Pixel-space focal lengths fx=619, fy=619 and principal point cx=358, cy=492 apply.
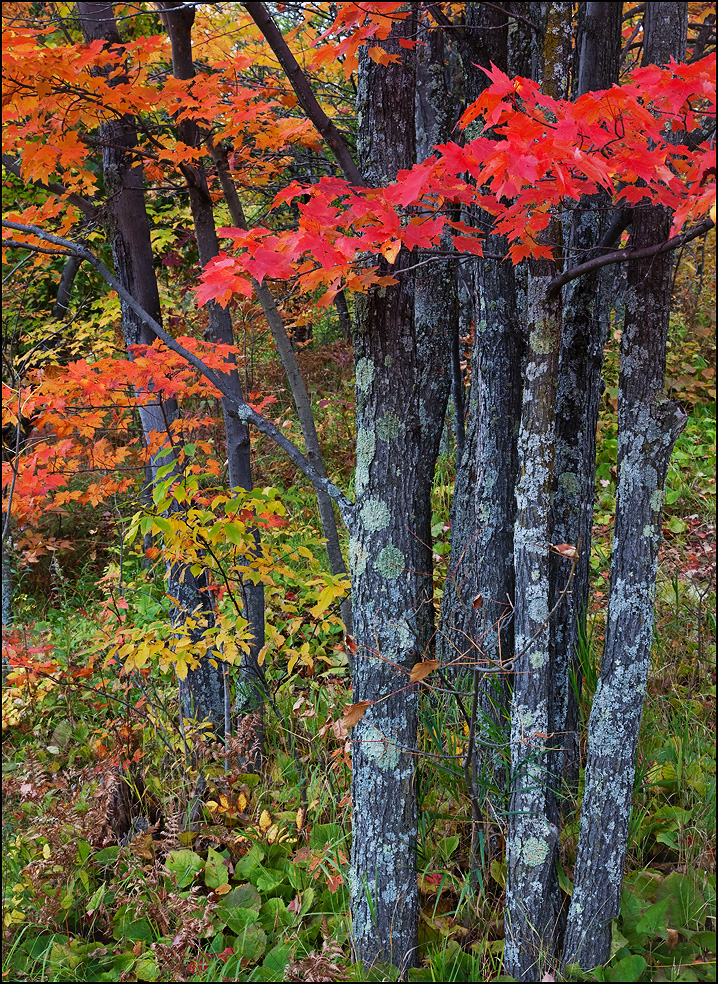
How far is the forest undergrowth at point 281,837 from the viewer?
7.13 ft

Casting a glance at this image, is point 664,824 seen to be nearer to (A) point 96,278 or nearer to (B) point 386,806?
(B) point 386,806

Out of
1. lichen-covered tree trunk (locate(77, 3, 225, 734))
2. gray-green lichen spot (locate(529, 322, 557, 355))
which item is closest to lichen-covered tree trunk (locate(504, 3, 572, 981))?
gray-green lichen spot (locate(529, 322, 557, 355))

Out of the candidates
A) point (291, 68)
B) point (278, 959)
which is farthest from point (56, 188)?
point (278, 959)

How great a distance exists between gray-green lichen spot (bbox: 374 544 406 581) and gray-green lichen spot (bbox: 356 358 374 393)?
549mm

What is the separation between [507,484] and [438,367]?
94 cm

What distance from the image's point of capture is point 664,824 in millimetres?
2484

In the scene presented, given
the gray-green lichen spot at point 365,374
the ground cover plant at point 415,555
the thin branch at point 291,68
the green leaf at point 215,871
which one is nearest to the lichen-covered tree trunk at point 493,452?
the ground cover plant at point 415,555

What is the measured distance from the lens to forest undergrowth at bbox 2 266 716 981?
7.13ft

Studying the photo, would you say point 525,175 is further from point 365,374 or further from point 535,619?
point 535,619

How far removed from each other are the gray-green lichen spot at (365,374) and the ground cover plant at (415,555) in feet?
0.04

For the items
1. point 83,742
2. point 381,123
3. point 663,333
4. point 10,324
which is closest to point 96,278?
point 10,324

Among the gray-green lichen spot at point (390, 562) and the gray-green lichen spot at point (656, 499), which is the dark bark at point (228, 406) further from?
the gray-green lichen spot at point (656, 499)

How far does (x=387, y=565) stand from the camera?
6.95 ft

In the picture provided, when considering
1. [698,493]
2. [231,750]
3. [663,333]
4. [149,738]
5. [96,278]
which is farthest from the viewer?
[96,278]
